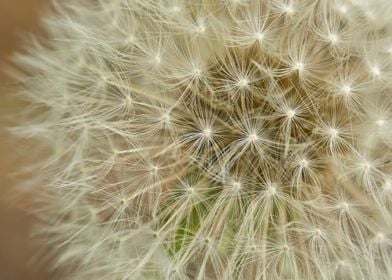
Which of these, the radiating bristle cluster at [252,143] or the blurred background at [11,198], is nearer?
the radiating bristle cluster at [252,143]

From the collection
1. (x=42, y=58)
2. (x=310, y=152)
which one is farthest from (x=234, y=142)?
(x=42, y=58)

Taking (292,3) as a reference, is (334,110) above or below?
below

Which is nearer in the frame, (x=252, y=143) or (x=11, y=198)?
(x=252, y=143)

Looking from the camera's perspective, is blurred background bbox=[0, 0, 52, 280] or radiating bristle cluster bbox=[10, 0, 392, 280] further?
blurred background bbox=[0, 0, 52, 280]

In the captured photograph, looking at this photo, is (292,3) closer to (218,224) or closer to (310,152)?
(310,152)
